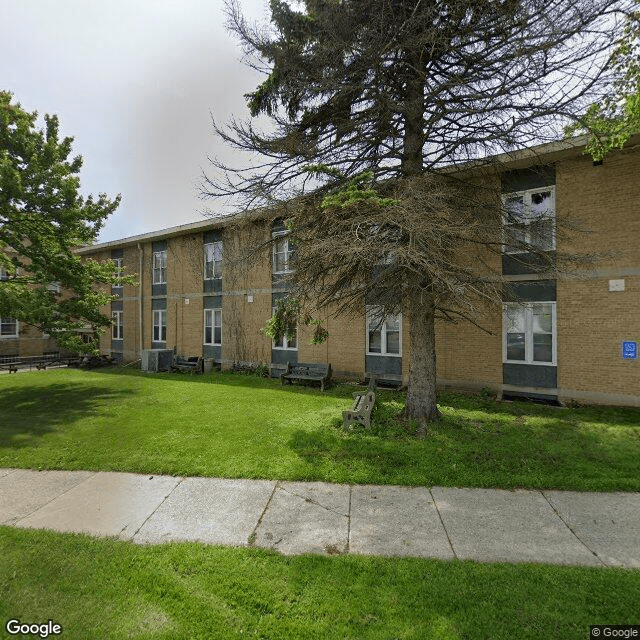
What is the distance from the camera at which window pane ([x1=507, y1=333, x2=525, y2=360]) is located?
11922 millimetres

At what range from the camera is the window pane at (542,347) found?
37.6ft

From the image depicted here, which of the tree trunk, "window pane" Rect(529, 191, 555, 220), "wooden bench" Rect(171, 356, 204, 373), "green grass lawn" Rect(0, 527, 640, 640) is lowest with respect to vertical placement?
"green grass lawn" Rect(0, 527, 640, 640)

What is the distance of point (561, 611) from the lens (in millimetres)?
2951

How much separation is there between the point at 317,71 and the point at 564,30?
505 centimetres

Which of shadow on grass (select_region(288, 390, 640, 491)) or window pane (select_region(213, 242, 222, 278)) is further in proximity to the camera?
window pane (select_region(213, 242, 222, 278))

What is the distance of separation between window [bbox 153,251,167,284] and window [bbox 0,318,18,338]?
13.0 meters

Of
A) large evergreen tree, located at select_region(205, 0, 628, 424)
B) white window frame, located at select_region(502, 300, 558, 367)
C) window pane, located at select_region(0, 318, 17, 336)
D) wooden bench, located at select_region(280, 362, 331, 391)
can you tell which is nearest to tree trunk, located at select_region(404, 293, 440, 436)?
large evergreen tree, located at select_region(205, 0, 628, 424)

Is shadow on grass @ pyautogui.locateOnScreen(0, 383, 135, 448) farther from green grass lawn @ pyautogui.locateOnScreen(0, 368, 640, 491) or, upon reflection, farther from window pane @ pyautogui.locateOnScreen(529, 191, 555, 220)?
window pane @ pyautogui.locateOnScreen(529, 191, 555, 220)

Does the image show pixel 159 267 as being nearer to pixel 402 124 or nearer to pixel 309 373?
pixel 309 373

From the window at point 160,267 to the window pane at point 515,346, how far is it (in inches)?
771

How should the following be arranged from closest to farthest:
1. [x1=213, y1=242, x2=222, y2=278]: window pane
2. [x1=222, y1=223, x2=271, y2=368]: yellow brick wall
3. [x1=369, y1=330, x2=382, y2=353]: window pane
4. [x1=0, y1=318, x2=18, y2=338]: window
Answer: [x1=369, y1=330, x2=382, y2=353]: window pane < [x1=222, y1=223, x2=271, y2=368]: yellow brick wall < [x1=213, y1=242, x2=222, y2=278]: window pane < [x1=0, y1=318, x2=18, y2=338]: window

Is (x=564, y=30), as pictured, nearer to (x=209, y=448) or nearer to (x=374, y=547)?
(x=374, y=547)

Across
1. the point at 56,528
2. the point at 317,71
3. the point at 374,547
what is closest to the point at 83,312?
the point at 56,528

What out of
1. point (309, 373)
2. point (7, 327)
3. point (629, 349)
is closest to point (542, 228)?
point (629, 349)
